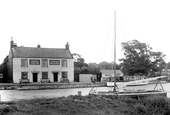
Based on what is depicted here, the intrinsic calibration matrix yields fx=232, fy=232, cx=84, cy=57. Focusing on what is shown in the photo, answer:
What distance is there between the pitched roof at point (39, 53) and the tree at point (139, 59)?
2141cm

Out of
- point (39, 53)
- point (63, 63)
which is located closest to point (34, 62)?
point (39, 53)

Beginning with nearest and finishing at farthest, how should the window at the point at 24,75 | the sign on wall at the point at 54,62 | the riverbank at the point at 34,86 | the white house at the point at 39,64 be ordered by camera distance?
the riverbank at the point at 34,86 < the white house at the point at 39,64 < the window at the point at 24,75 < the sign on wall at the point at 54,62

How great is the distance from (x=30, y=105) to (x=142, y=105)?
10403mm

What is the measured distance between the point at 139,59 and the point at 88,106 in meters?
50.6

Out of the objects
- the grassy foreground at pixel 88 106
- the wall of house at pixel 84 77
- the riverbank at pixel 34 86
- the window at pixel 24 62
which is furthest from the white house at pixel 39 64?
the grassy foreground at pixel 88 106

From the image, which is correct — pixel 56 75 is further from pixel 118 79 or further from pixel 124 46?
pixel 124 46

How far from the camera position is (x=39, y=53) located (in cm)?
5419

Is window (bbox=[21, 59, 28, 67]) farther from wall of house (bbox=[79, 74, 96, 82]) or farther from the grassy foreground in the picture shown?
the grassy foreground

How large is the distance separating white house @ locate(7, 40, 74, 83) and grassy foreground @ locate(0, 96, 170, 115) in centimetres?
3062

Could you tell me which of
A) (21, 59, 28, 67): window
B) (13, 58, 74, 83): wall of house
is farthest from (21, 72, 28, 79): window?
(21, 59, 28, 67): window

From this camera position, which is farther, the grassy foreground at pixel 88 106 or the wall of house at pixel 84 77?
the wall of house at pixel 84 77

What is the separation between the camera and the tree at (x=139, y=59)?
224 ft

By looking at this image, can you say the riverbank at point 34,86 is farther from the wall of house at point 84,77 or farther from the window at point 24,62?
the wall of house at point 84,77

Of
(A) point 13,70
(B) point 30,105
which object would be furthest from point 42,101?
(A) point 13,70
